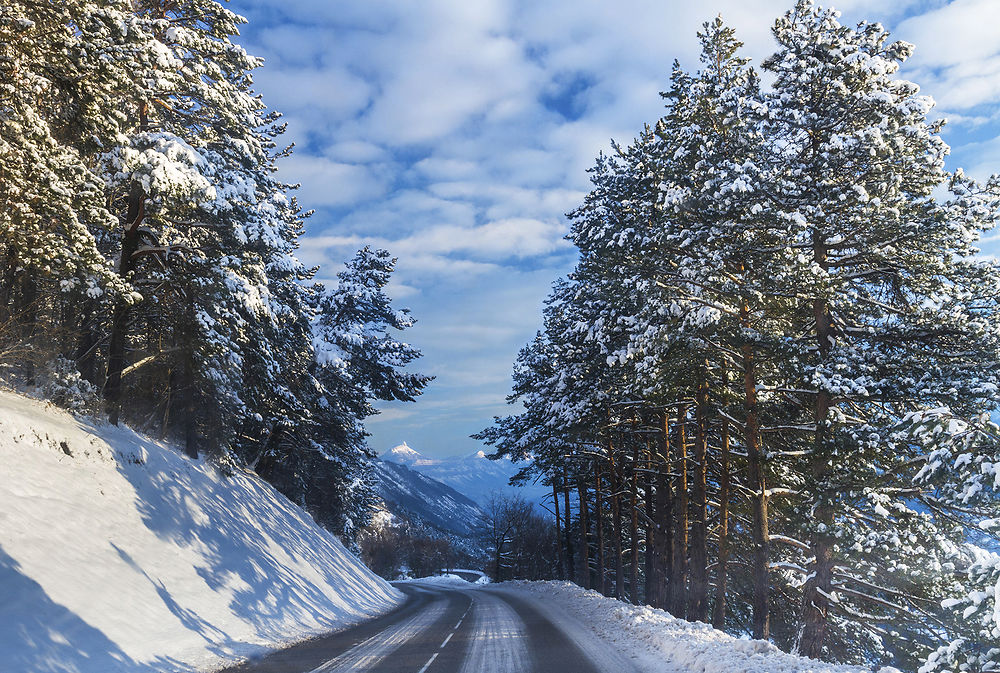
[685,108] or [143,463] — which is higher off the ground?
[685,108]

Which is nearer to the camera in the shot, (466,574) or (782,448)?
(782,448)

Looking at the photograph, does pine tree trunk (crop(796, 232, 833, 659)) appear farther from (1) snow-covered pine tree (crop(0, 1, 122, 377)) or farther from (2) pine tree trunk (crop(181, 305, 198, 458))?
(2) pine tree trunk (crop(181, 305, 198, 458))

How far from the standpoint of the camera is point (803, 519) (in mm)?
13188

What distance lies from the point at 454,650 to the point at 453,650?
0.02 metres

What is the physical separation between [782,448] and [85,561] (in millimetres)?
17835

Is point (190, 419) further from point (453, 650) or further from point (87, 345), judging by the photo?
point (453, 650)

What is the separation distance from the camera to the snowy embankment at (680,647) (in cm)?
933

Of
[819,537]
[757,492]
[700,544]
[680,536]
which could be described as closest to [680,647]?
[819,537]

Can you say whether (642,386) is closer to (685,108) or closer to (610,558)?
(685,108)

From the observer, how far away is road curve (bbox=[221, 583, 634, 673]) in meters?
10.9

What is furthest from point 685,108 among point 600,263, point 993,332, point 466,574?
point 466,574

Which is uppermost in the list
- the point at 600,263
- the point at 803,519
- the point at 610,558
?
the point at 600,263

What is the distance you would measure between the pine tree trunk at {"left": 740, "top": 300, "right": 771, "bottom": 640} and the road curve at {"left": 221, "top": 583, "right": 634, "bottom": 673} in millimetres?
3867

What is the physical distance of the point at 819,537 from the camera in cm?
1266
